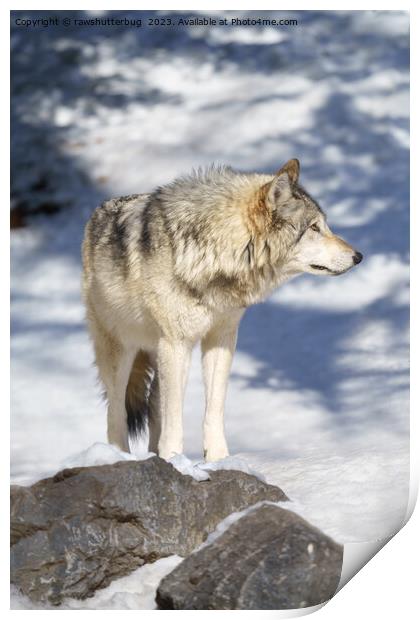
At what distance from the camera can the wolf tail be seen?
7.14m

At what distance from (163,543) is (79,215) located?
190 cm

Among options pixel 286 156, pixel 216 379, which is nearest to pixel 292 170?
pixel 286 156

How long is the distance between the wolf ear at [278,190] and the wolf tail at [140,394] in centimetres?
156

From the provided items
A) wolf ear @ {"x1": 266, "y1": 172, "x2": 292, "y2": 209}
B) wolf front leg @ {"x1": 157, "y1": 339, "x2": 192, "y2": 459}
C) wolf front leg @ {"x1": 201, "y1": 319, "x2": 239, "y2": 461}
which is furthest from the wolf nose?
wolf front leg @ {"x1": 157, "y1": 339, "x2": 192, "y2": 459}

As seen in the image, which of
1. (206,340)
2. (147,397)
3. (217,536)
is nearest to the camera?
(217,536)

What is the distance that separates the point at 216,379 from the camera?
6.32m

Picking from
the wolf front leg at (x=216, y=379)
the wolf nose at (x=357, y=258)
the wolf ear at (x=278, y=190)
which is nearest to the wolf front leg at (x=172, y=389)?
the wolf front leg at (x=216, y=379)

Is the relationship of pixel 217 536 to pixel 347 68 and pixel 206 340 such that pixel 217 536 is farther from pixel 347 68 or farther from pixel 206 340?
pixel 347 68

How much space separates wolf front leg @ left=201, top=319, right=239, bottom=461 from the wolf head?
1.96 ft

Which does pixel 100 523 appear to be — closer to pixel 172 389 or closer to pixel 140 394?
pixel 172 389

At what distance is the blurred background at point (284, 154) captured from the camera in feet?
18.9

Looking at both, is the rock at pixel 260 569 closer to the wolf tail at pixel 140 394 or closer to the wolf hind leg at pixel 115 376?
the wolf hind leg at pixel 115 376
